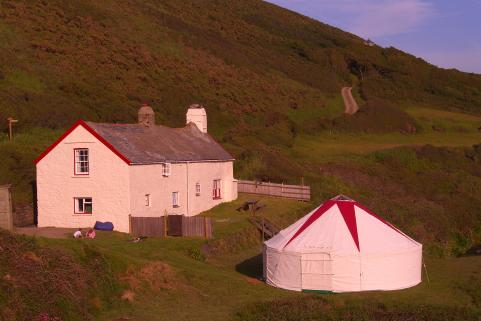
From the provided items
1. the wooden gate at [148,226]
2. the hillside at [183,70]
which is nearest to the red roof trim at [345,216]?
the wooden gate at [148,226]

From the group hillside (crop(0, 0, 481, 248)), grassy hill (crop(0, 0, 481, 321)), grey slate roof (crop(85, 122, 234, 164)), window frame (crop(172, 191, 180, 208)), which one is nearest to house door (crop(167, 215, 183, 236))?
grassy hill (crop(0, 0, 481, 321))

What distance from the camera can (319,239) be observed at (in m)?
25.8

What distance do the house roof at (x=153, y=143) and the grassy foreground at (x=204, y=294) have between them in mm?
5922

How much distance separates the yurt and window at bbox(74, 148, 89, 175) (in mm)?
10976

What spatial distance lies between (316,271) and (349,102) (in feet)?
232

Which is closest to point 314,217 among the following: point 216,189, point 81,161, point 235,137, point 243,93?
point 81,161

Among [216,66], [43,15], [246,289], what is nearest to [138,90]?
[43,15]

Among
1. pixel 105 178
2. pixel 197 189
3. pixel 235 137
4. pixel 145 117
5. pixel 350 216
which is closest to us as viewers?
pixel 350 216

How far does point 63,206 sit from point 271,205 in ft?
41.2

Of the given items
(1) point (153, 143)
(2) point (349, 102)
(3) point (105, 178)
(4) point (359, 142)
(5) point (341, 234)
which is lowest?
(5) point (341, 234)

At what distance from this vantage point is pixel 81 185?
110 ft

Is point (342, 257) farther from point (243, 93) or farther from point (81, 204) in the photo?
point (243, 93)

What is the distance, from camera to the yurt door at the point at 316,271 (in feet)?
81.4

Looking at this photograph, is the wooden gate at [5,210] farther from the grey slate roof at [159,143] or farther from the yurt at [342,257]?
the yurt at [342,257]
